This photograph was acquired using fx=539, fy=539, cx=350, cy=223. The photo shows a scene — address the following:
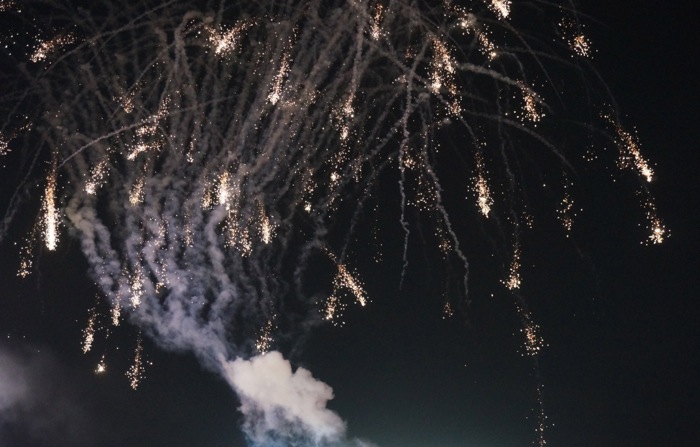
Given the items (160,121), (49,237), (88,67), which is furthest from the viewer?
(49,237)

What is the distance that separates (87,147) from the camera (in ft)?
23.0

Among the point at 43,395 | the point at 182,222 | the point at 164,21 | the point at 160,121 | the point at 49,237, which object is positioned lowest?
the point at 43,395

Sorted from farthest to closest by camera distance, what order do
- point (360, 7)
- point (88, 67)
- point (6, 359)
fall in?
point (6, 359), point (88, 67), point (360, 7)

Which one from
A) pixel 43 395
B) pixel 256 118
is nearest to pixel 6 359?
pixel 43 395

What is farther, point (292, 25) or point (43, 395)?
point (43, 395)

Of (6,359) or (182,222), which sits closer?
(182,222)

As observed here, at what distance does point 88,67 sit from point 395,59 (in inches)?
141

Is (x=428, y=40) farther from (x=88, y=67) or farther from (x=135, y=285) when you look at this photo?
(x=135, y=285)

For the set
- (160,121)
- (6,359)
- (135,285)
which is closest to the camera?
(160,121)

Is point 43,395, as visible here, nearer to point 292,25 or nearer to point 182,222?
point 182,222

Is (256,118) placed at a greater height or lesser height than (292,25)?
lesser

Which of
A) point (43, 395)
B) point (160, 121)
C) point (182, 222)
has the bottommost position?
point (43, 395)

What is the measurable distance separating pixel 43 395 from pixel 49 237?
288 inches

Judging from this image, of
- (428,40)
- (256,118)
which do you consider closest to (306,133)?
(256,118)
